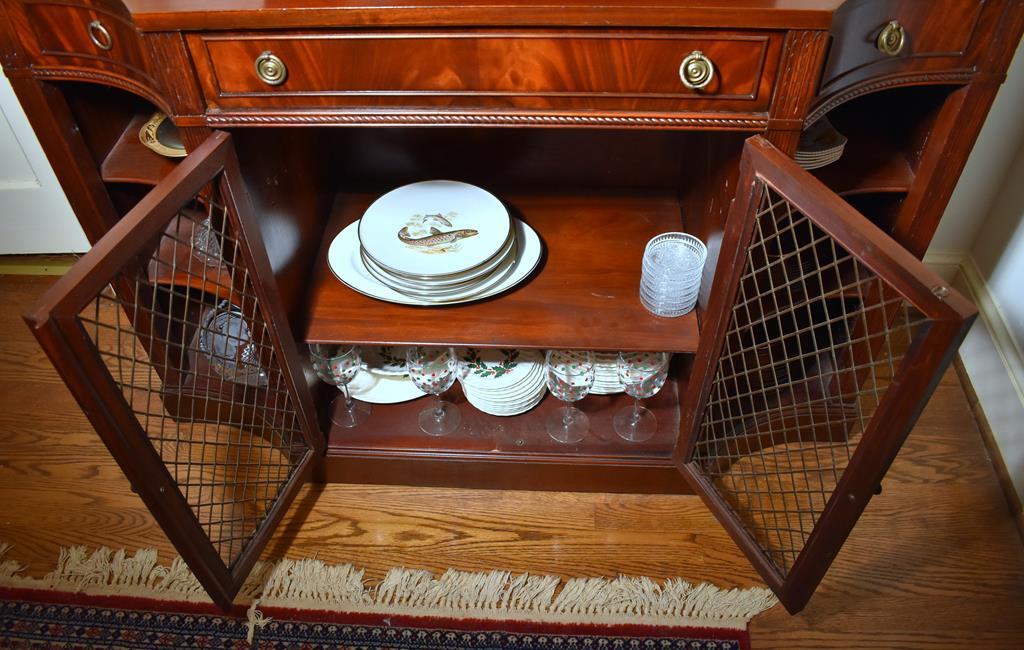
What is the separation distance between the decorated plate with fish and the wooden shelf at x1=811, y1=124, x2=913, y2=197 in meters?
0.43

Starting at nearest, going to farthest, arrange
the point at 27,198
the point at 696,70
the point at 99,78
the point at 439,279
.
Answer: the point at 696,70
the point at 99,78
the point at 439,279
the point at 27,198

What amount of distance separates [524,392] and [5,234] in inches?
42.1

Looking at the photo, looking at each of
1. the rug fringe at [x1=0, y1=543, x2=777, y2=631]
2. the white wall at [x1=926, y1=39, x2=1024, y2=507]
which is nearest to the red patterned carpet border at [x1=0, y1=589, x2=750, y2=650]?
the rug fringe at [x1=0, y1=543, x2=777, y2=631]

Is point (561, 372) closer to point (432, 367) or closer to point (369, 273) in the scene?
point (432, 367)

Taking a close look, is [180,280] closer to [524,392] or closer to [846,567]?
[524,392]

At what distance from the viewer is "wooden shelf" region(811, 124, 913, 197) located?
3.25ft

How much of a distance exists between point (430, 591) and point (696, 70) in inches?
30.4

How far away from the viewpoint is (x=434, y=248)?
104 cm

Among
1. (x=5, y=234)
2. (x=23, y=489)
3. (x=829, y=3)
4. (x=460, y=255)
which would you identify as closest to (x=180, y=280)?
(x=460, y=255)

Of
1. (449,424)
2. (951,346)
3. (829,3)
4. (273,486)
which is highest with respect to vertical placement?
(829,3)

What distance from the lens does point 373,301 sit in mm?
1070

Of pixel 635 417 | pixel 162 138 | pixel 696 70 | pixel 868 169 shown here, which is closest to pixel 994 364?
pixel 868 169

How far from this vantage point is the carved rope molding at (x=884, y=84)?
2.68ft

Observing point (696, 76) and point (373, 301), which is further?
point (373, 301)
